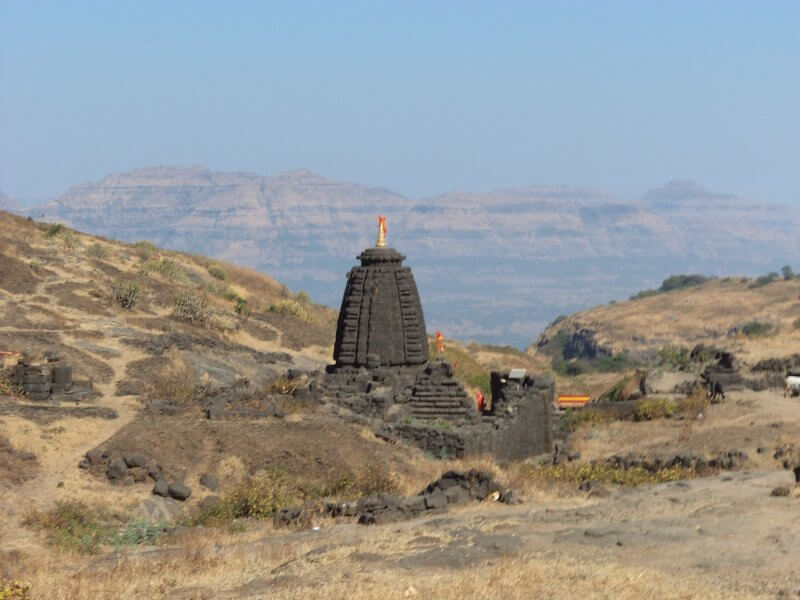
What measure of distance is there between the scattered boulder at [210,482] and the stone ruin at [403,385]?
481cm

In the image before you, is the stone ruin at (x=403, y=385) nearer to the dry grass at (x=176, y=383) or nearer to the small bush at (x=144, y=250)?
the dry grass at (x=176, y=383)

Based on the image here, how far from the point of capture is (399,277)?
2841 centimetres

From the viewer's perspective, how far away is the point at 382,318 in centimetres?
2822

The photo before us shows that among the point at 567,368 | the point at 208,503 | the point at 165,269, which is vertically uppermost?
the point at 165,269

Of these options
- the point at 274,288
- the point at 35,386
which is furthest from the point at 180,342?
the point at 274,288

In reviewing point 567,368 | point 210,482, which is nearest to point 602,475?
point 210,482

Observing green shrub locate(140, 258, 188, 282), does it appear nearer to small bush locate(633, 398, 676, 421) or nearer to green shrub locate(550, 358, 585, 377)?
green shrub locate(550, 358, 585, 377)

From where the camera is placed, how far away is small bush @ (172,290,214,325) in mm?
46406

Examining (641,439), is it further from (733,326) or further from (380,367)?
(733,326)

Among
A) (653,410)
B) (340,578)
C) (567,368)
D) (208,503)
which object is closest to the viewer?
(340,578)

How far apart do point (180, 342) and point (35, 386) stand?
1351 cm

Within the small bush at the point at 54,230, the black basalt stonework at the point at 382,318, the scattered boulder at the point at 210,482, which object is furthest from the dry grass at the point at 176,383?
the small bush at the point at 54,230

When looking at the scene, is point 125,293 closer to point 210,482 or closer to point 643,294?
point 210,482

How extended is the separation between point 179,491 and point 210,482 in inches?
31.4
